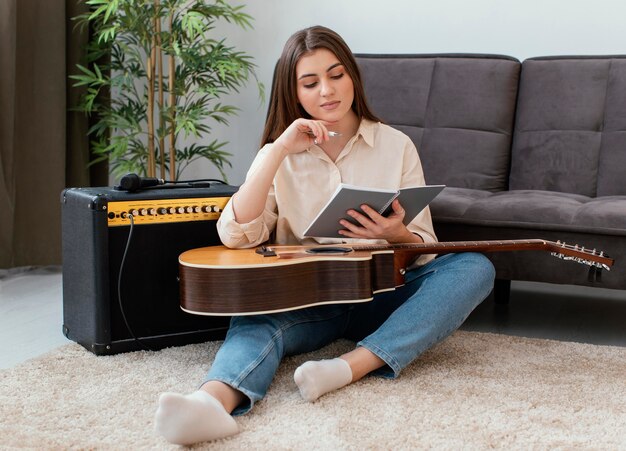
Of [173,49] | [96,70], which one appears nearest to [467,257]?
[173,49]

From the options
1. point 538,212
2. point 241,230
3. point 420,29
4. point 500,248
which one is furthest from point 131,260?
point 420,29

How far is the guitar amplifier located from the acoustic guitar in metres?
0.21

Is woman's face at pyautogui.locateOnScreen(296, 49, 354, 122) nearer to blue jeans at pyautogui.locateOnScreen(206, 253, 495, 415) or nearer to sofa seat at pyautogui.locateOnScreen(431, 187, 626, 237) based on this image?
blue jeans at pyautogui.locateOnScreen(206, 253, 495, 415)

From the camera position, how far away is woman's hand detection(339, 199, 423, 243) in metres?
1.95

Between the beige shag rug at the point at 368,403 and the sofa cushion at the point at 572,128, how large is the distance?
0.76 m

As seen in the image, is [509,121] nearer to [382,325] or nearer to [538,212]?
[538,212]

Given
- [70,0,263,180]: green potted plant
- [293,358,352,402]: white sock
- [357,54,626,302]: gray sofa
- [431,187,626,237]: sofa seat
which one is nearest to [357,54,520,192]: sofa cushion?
[357,54,626,302]: gray sofa

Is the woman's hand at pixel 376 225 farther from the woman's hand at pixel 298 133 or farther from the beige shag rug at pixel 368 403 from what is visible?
the beige shag rug at pixel 368 403

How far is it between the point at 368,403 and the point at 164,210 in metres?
0.76

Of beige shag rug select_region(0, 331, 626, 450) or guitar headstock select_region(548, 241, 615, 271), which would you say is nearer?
beige shag rug select_region(0, 331, 626, 450)

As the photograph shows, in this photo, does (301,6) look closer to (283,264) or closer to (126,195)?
(126,195)

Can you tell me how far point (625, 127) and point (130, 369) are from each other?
177 centimetres

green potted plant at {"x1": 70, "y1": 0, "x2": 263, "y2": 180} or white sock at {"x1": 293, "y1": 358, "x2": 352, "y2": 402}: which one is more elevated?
green potted plant at {"x1": 70, "y1": 0, "x2": 263, "y2": 180}

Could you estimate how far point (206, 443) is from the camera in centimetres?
156
